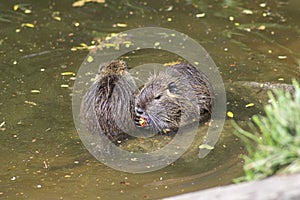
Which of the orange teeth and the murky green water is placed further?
the orange teeth

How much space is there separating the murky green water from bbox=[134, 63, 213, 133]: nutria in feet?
1.21

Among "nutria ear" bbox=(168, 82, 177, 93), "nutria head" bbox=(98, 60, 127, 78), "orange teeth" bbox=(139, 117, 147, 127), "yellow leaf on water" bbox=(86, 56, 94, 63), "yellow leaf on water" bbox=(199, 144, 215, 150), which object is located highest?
"nutria head" bbox=(98, 60, 127, 78)

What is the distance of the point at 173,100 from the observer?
235 inches

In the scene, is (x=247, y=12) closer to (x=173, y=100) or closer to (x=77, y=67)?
(x=77, y=67)

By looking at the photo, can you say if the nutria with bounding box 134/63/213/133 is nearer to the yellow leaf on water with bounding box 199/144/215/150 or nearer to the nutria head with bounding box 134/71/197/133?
the nutria head with bounding box 134/71/197/133

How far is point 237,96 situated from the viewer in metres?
6.44

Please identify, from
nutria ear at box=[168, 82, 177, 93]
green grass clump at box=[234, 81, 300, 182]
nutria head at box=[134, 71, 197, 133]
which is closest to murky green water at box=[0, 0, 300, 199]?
nutria head at box=[134, 71, 197, 133]

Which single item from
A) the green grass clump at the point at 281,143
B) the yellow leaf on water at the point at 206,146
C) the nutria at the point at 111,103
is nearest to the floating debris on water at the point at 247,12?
the nutria at the point at 111,103

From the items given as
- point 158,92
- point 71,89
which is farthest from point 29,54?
point 158,92

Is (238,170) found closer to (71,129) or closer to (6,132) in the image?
(71,129)

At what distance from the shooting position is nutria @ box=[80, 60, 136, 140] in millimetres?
5688

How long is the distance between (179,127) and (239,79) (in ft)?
A: 3.78

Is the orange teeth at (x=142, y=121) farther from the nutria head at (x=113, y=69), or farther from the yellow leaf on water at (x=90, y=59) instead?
the yellow leaf on water at (x=90, y=59)

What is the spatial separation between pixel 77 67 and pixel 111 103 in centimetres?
152
